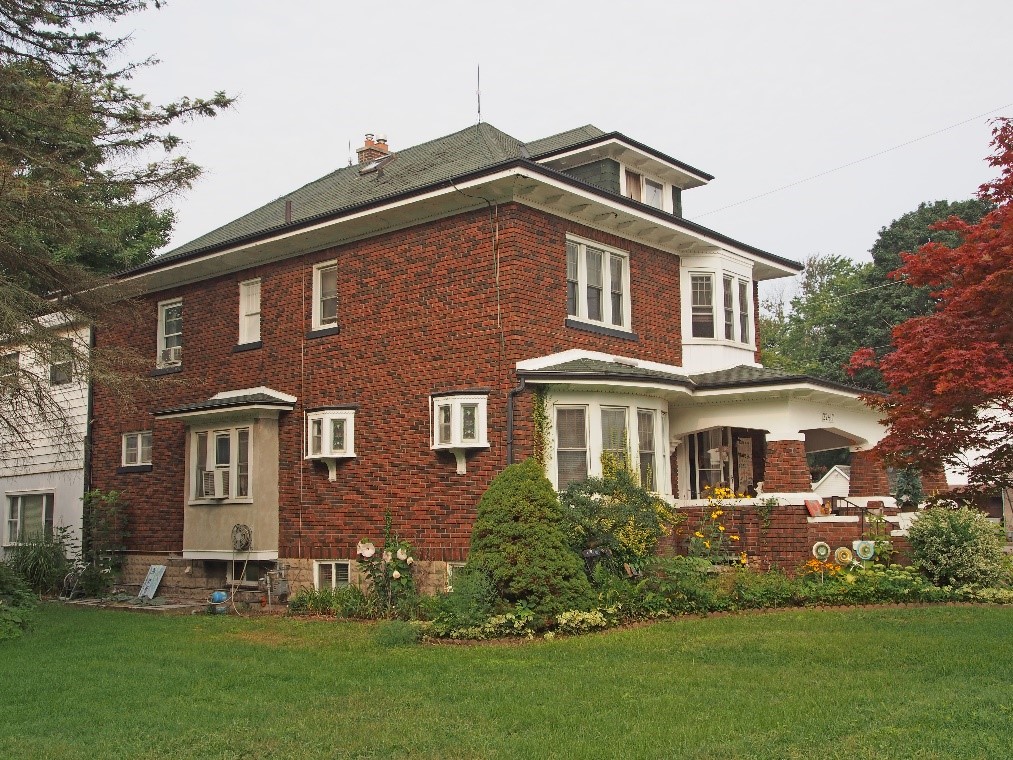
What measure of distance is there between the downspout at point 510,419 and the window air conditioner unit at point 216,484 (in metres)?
6.22

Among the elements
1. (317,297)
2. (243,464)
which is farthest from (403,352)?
(243,464)

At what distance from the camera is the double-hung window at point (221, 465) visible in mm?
18562

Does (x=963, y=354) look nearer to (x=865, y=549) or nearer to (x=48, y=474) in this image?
(x=865, y=549)

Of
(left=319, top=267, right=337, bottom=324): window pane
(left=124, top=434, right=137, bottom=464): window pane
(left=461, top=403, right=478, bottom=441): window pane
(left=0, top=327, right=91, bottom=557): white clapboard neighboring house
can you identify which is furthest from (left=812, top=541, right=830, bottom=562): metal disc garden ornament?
(left=0, top=327, right=91, bottom=557): white clapboard neighboring house

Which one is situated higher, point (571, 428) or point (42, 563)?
point (571, 428)

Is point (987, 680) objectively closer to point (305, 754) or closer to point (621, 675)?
point (621, 675)

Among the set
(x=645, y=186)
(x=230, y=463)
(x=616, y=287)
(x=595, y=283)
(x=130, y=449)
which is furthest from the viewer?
(x=130, y=449)

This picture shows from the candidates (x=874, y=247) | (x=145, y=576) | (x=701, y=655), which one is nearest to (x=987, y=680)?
(x=701, y=655)

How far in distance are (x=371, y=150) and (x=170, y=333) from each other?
20.0 feet

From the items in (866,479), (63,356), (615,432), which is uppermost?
(63,356)

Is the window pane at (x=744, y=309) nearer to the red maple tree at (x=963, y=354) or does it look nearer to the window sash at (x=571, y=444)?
the window sash at (x=571, y=444)

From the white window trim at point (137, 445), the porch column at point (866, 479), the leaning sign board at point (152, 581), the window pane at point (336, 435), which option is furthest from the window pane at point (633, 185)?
the leaning sign board at point (152, 581)

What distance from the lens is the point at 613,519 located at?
14164mm

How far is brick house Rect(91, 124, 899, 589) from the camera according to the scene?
1579cm
